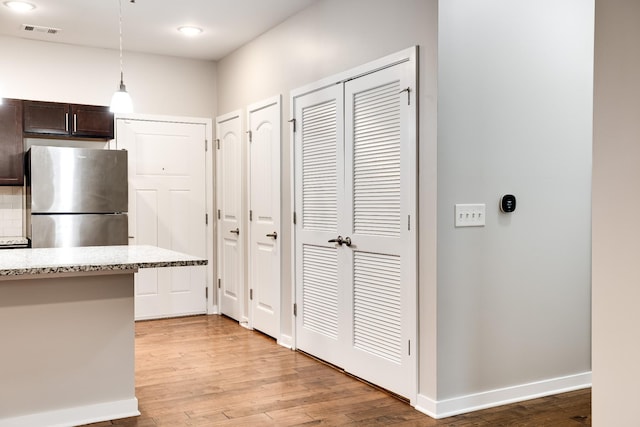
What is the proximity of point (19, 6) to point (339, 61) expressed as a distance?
250 centimetres

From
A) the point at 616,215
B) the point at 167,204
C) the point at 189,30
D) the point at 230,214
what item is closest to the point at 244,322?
the point at 230,214

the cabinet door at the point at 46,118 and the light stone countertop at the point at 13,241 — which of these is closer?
the light stone countertop at the point at 13,241

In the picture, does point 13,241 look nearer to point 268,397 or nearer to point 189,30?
point 189,30

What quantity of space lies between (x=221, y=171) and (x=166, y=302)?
1.47 meters

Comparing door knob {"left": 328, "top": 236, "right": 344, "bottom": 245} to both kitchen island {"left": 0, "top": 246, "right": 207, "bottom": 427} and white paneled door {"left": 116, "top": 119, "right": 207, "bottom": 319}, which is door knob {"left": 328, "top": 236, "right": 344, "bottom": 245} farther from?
white paneled door {"left": 116, "top": 119, "right": 207, "bottom": 319}

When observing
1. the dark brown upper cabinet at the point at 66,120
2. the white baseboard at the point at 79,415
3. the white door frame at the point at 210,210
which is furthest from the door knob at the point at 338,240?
the dark brown upper cabinet at the point at 66,120

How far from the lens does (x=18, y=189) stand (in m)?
→ 5.29

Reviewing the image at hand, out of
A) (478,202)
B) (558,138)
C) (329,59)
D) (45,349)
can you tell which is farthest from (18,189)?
(558,138)

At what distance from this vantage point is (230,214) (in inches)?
233

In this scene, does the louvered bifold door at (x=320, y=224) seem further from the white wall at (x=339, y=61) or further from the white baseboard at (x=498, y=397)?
the white baseboard at (x=498, y=397)

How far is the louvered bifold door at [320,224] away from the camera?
160 inches

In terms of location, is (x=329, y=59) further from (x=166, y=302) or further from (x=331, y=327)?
(x=166, y=302)

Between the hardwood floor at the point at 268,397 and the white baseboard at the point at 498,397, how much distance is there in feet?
0.15

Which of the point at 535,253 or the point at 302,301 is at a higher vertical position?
the point at 535,253
